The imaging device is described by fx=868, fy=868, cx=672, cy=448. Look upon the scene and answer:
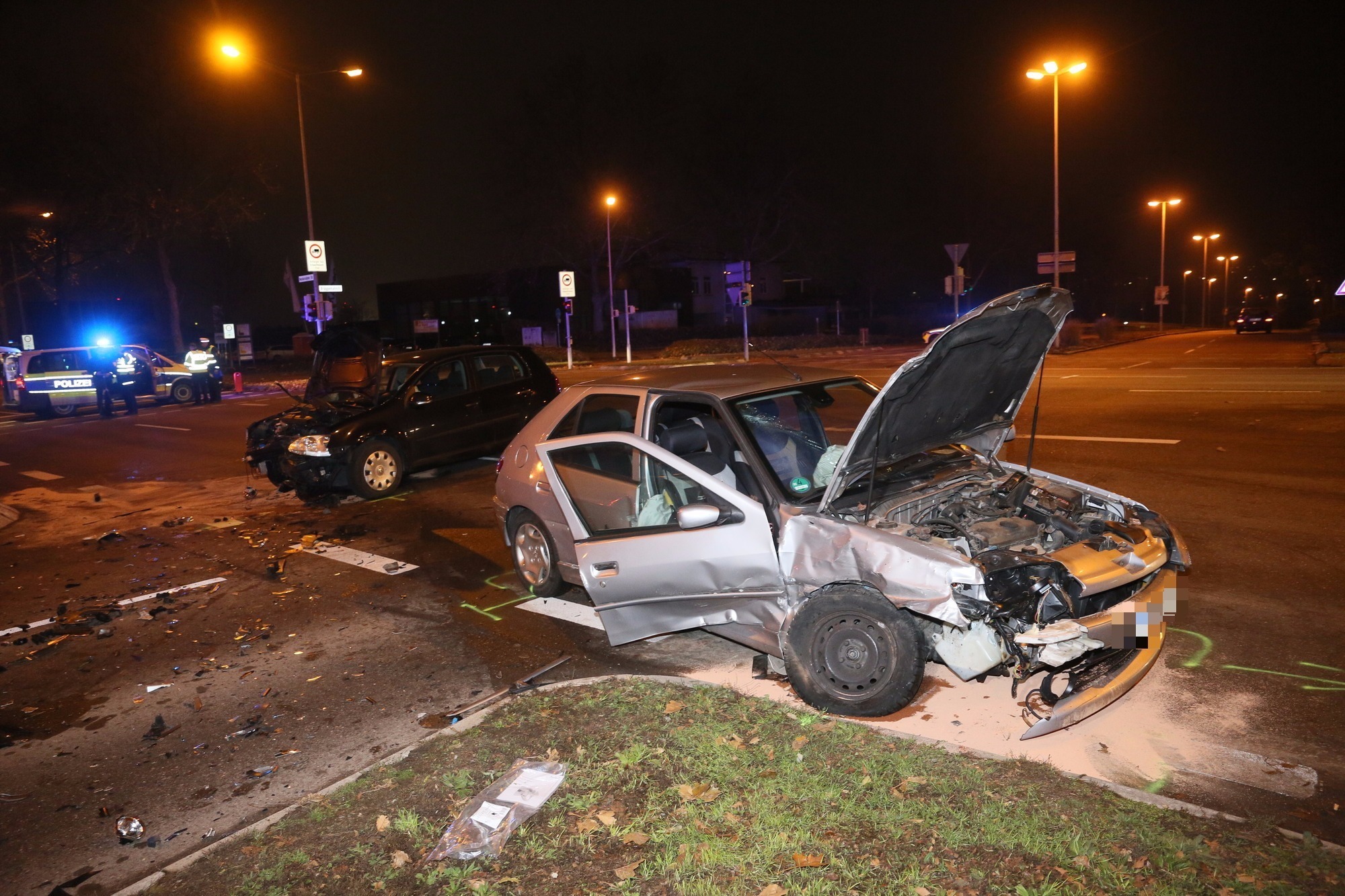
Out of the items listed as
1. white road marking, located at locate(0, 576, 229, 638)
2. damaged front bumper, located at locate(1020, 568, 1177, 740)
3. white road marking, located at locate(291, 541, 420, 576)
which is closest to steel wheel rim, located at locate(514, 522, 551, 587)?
white road marking, located at locate(291, 541, 420, 576)

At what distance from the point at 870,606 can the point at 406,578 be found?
4712 mm

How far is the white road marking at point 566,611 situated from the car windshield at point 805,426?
182cm

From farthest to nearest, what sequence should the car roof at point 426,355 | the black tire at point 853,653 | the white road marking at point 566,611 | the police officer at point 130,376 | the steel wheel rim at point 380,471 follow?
the police officer at point 130,376 < the car roof at point 426,355 < the steel wheel rim at point 380,471 < the white road marking at point 566,611 < the black tire at point 853,653

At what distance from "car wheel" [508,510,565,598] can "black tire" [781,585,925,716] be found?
8.41 ft

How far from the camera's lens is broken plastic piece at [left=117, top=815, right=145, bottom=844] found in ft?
12.6

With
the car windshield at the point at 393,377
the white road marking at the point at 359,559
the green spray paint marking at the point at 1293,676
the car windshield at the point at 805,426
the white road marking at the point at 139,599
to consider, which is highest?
the car windshield at the point at 393,377

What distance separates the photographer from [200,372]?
2719cm

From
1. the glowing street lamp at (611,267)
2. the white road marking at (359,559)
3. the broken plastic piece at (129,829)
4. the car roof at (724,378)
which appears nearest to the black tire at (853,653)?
the car roof at (724,378)

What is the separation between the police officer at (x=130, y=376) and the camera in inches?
972

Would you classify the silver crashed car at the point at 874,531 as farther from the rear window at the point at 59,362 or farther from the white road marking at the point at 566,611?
the rear window at the point at 59,362

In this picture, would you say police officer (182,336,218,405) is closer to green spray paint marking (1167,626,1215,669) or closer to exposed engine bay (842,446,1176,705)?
exposed engine bay (842,446,1176,705)

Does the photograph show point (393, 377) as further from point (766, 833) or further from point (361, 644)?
point (766, 833)

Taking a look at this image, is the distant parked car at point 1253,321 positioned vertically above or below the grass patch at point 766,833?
above

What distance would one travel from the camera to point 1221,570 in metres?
6.43
